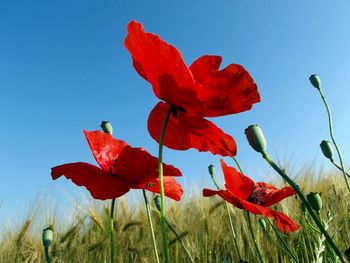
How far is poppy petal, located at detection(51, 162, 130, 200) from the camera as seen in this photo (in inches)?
26.8

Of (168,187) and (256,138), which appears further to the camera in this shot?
(168,187)

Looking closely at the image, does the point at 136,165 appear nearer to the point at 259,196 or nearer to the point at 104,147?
the point at 104,147

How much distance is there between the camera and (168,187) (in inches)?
30.4

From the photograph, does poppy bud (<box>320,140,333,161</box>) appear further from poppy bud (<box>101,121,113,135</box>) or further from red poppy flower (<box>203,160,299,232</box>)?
poppy bud (<box>101,121,113,135</box>)

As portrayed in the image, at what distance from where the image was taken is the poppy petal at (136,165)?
2.30 feet

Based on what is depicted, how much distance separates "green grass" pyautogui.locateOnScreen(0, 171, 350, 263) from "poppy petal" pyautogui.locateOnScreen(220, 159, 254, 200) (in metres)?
0.70

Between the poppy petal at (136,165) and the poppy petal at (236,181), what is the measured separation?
130 mm

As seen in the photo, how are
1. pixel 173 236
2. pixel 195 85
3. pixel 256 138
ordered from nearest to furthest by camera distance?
pixel 256 138 → pixel 195 85 → pixel 173 236

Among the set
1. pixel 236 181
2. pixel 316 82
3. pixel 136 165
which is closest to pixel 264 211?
pixel 236 181

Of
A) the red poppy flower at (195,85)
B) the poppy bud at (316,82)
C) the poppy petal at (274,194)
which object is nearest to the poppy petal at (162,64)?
the red poppy flower at (195,85)

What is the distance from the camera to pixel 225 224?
6.56 feet

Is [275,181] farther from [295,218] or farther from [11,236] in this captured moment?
[11,236]

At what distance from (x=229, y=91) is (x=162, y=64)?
0.10 meters

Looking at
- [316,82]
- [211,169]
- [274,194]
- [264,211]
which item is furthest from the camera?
[211,169]
